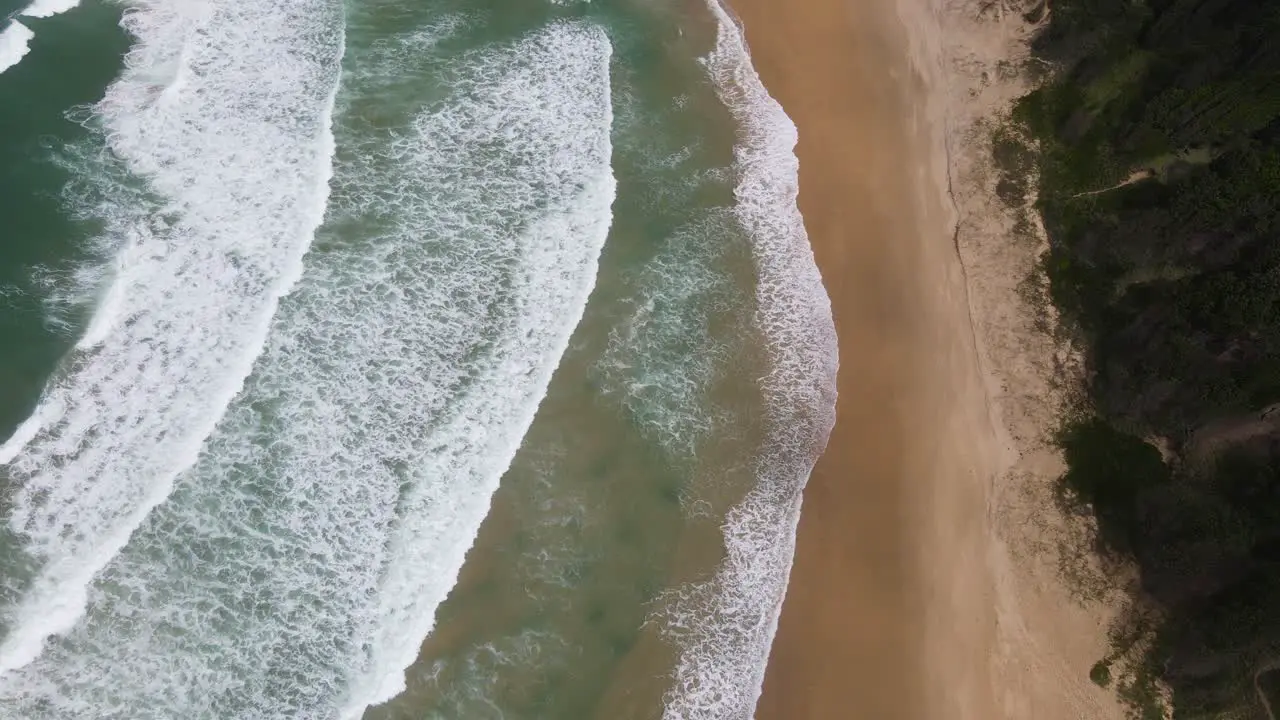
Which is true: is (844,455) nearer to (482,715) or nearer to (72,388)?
(482,715)

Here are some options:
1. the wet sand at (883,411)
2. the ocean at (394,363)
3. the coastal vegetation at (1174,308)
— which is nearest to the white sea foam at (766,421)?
the ocean at (394,363)

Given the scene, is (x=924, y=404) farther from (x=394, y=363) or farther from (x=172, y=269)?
(x=172, y=269)

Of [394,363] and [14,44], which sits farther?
[14,44]

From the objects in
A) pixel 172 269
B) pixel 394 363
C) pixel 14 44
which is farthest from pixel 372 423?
pixel 14 44

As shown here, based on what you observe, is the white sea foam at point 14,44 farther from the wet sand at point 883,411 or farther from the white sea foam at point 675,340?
the wet sand at point 883,411

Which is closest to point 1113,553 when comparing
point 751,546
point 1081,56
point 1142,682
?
point 1142,682

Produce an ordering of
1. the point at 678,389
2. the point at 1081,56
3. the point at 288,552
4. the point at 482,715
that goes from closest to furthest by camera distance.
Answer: the point at 482,715 → the point at 288,552 → the point at 678,389 → the point at 1081,56
